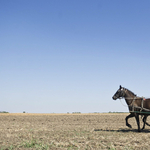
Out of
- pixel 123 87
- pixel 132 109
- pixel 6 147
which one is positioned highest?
pixel 123 87

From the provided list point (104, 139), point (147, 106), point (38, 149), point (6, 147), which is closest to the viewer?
point (38, 149)

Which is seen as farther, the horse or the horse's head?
the horse's head

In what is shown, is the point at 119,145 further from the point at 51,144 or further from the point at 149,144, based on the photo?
the point at 51,144

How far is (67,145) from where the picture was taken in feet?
32.2

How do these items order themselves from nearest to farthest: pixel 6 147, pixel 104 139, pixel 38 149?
1. pixel 38 149
2. pixel 6 147
3. pixel 104 139

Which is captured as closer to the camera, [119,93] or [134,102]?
[134,102]

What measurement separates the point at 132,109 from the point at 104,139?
158 inches

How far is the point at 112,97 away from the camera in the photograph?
14805mm

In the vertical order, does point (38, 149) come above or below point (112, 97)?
below

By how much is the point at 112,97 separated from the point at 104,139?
426 centimetres

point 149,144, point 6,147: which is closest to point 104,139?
point 149,144

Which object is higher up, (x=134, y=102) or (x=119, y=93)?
(x=119, y=93)

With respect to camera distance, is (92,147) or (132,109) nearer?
(92,147)

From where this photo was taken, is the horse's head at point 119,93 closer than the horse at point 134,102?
No
